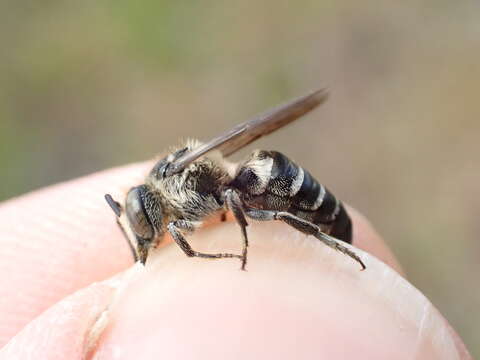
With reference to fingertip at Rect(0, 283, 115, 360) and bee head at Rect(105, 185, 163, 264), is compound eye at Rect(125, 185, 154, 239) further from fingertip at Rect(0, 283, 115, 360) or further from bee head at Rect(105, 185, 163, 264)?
fingertip at Rect(0, 283, 115, 360)

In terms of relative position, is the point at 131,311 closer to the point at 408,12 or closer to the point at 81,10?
the point at 408,12

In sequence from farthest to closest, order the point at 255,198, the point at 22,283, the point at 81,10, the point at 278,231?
the point at 81,10 → the point at 22,283 → the point at 255,198 → the point at 278,231

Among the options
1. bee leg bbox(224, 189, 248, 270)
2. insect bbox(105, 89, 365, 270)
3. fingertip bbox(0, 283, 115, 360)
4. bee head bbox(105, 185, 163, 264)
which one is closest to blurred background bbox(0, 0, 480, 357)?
insect bbox(105, 89, 365, 270)

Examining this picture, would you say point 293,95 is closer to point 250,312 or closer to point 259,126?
point 259,126

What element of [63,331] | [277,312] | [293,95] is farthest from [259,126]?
[293,95]

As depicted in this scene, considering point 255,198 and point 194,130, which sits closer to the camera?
point 255,198

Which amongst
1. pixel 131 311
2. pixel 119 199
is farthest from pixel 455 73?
pixel 131 311

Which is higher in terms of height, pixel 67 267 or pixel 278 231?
pixel 278 231

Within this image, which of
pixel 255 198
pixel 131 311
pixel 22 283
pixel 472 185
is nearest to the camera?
pixel 131 311
